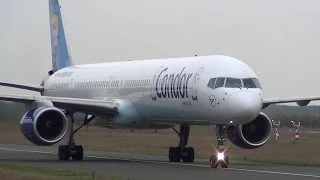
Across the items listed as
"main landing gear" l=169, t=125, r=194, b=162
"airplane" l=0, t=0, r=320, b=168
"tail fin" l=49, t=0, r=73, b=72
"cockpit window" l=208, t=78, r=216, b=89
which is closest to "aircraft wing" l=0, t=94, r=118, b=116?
"airplane" l=0, t=0, r=320, b=168

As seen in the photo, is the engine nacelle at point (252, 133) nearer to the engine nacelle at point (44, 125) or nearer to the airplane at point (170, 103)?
the airplane at point (170, 103)

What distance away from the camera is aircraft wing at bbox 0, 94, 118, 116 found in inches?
1399

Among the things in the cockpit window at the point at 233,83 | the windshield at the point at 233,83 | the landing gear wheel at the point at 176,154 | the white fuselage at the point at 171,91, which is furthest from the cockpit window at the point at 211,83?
the landing gear wheel at the point at 176,154

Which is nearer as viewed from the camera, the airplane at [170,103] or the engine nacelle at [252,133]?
the airplane at [170,103]

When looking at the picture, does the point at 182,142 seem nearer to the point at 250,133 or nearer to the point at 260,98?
the point at 250,133

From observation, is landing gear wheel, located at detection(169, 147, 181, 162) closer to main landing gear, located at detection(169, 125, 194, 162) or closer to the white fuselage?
main landing gear, located at detection(169, 125, 194, 162)

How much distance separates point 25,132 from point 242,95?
9.31 metres

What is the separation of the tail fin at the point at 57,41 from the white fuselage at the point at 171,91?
15.0ft

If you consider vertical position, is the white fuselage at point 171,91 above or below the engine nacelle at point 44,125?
above

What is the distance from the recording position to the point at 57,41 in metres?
49.9

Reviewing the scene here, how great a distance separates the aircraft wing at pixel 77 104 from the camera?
35.5m

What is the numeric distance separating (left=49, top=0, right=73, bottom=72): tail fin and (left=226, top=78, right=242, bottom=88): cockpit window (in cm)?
1865

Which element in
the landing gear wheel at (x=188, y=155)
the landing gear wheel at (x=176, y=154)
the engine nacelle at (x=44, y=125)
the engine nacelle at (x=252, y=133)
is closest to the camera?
the engine nacelle at (x=44, y=125)

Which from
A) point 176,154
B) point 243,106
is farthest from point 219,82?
point 176,154
